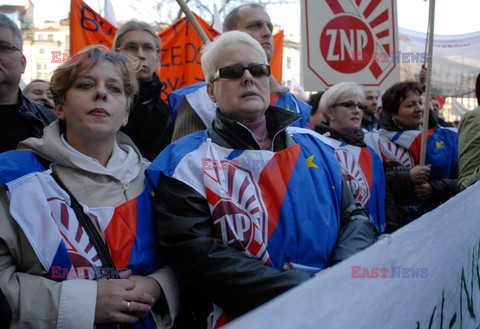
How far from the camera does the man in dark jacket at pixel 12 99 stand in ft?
8.10

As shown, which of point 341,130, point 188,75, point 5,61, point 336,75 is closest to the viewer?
point 5,61

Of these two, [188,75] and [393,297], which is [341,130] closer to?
[393,297]

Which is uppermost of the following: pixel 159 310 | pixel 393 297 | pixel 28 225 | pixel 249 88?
pixel 249 88

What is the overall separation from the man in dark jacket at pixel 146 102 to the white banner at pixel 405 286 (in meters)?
1.88

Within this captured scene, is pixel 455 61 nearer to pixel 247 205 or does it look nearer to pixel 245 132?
pixel 245 132

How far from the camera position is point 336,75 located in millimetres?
3936

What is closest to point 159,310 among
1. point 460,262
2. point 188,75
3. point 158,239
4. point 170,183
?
point 158,239

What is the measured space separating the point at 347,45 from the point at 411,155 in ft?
3.22

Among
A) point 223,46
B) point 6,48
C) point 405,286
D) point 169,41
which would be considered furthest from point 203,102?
point 169,41

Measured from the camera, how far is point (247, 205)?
1900 millimetres

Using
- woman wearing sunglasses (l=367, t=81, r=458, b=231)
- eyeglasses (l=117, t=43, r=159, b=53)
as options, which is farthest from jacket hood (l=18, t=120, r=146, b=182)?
woman wearing sunglasses (l=367, t=81, r=458, b=231)

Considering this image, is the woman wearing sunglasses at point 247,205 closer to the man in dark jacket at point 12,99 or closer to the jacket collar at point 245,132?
the jacket collar at point 245,132

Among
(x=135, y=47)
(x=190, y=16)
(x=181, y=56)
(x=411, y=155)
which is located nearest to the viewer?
(x=190, y=16)

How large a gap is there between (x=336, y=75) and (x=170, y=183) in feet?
7.82
